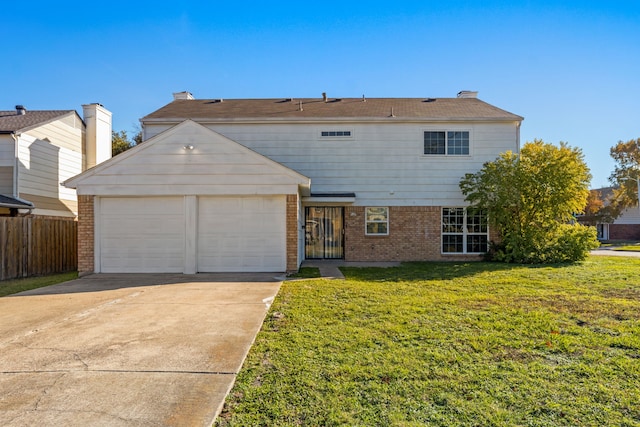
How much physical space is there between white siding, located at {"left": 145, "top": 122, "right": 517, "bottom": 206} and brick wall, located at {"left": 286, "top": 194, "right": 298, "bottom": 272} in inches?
144

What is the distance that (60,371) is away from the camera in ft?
12.2

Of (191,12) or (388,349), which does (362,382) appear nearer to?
(388,349)

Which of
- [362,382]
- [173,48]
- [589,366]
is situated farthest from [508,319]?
[173,48]

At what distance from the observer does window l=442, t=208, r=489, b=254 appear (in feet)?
46.0

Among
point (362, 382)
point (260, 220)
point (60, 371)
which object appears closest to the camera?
point (362, 382)

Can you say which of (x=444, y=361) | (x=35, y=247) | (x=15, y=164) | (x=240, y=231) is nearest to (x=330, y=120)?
(x=240, y=231)

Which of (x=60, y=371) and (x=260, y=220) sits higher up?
(x=260, y=220)

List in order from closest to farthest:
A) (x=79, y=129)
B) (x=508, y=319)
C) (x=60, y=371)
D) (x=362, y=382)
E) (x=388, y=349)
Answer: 1. (x=362, y=382)
2. (x=60, y=371)
3. (x=388, y=349)
4. (x=508, y=319)
5. (x=79, y=129)

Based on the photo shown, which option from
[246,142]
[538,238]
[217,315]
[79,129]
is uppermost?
[79,129]

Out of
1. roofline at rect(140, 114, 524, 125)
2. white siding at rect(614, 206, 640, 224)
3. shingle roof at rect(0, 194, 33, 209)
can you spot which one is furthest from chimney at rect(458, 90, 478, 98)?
white siding at rect(614, 206, 640, 224)

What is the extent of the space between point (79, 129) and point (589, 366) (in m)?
19.2

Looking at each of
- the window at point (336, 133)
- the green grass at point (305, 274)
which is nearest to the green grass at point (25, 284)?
the green grass at point (305, 274)

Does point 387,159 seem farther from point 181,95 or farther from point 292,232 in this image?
point 181,95

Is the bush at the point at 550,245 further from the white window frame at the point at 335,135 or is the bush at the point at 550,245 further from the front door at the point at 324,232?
the white window frame at the point at 335,135
